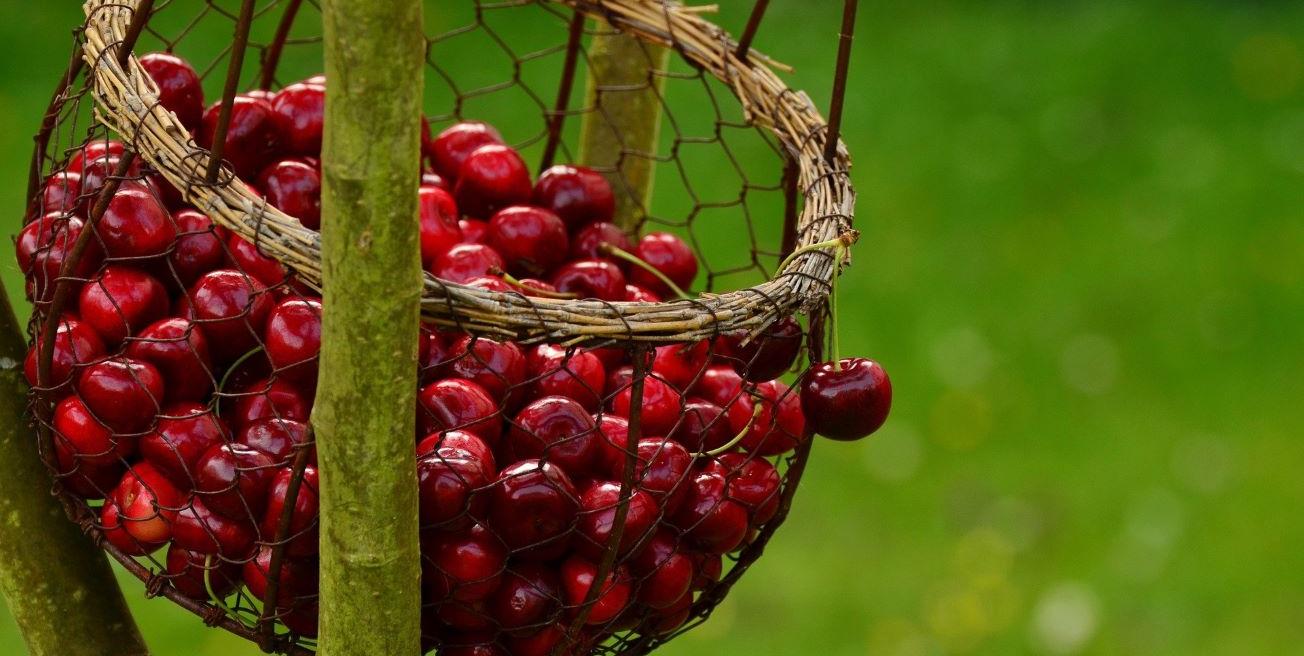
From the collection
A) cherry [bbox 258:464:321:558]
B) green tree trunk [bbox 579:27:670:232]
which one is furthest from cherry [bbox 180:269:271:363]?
green tree trunk [bbox 579:27:670:232]

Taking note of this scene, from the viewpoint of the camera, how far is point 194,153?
90 cm

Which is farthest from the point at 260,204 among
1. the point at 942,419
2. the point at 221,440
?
the point at 942,419

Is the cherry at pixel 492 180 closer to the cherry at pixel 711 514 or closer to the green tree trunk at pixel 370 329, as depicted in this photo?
the cherry at pixel 711 514

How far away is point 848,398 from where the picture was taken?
3.19 feet

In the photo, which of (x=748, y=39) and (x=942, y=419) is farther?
(x=942, y=419)

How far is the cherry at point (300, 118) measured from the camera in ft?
3.92

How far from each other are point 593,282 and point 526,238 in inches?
3.1

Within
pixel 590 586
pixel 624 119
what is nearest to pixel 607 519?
pixel 590 586

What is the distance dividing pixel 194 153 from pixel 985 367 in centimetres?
228

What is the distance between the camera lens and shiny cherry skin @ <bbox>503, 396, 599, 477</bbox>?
37.9 inches

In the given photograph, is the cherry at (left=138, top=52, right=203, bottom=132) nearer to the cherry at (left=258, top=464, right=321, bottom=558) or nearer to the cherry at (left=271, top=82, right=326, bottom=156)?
the cherry at (left=271, top=82, right=326, bottom=156)

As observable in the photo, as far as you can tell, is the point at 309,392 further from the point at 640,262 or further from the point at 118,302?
the point at 640,262

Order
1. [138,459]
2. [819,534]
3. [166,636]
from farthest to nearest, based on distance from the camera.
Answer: [819,534], [166,636], [138,459]

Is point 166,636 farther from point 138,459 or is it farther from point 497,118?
point 497,118
